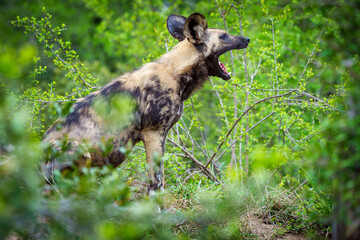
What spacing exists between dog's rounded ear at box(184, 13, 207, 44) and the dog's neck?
12 cm

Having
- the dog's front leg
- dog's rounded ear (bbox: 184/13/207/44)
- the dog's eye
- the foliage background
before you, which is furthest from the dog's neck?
the foliage background

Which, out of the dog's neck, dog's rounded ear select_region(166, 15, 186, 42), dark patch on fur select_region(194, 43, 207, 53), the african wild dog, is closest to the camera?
the african wild dog

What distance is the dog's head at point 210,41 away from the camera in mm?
4749

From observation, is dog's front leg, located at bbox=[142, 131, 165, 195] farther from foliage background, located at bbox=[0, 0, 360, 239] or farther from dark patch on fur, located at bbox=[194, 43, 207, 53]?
dark patch on fur, located at bbox=[194, 43, 207, 53]

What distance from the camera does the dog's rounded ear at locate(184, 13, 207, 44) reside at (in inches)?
185

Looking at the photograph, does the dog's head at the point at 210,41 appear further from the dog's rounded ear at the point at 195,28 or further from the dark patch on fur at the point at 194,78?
the dark patch on fur at the point at 194,78

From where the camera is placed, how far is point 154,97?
176 inches

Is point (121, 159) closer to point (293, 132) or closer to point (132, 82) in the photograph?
point (132, 82)

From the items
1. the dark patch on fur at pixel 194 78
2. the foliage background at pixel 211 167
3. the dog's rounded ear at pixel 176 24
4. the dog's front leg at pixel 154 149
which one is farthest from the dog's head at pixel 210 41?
the dog's front leg at pixel 154 149

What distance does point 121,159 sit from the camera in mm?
4504

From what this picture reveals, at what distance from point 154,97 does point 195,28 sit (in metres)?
1.11

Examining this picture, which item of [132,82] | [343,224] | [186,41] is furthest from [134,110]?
[343,224]

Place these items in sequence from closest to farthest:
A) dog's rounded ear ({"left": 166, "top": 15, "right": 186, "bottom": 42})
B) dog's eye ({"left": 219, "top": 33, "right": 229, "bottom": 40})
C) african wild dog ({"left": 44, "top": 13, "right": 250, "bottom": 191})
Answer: african wild dog ({"left": 44, "top": 13, "right": 250, "bottom": 191}) → dog's eye ({"left": 219, "top": 33, "right": 229, "bottom": 40}) → dog's rounded ear ({"left": 166, "top": 15, "right": 186, "bottom": 42})

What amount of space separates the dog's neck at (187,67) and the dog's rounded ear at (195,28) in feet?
0.40
